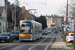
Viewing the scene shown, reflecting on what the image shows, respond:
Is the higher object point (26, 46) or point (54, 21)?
point (54, 21)

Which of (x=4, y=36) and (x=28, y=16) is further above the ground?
(x=28, y=16)

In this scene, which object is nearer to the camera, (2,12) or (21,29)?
(21,29)

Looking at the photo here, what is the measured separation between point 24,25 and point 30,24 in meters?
0.96

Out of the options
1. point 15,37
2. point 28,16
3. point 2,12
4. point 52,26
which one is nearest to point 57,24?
point 52,26

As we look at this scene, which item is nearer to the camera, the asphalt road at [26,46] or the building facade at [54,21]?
the asphalt road at [26,46]

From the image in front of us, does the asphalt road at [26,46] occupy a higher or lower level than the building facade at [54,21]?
lower

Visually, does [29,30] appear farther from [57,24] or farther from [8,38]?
[57,24]

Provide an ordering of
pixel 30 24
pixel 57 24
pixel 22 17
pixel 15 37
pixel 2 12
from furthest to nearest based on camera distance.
Result: pixel 57 24, pixel 22 17, pixel 2 12, pixel 15 37, pixel 30 24

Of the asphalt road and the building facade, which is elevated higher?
the building facade

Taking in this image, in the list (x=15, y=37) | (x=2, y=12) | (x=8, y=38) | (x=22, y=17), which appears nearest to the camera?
(x=8, y=38)

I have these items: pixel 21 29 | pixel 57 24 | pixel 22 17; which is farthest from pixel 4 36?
pixel 57 24

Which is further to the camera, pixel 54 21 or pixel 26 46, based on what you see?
Result: pixel 54 21

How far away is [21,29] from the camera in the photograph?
96.0ft

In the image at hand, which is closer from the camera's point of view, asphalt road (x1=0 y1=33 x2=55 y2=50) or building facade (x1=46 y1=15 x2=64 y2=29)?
asphalt road (x1=0 y1=33 x2=55 y2=50)
